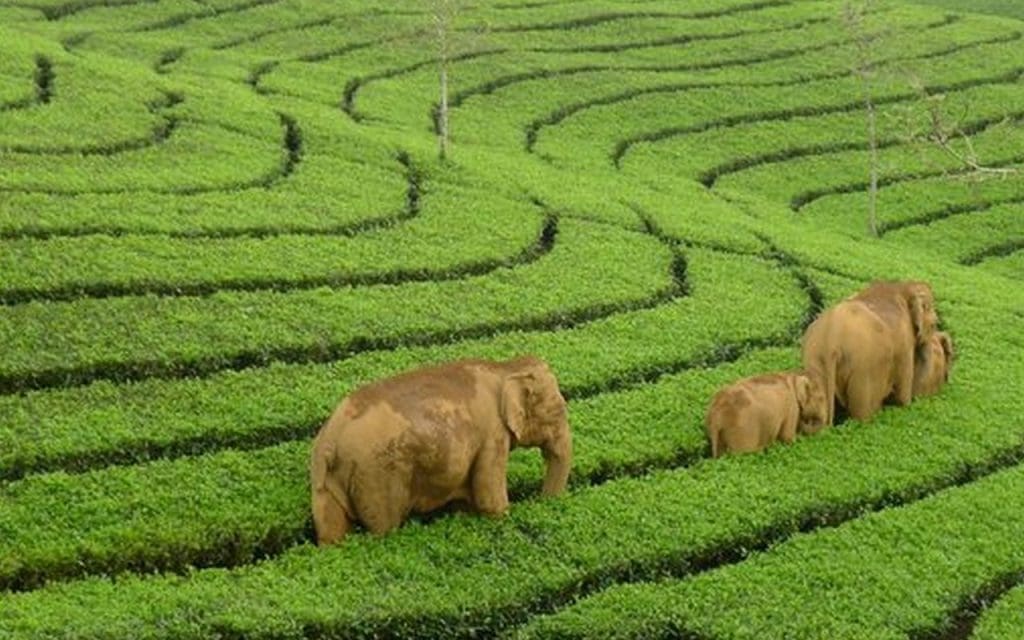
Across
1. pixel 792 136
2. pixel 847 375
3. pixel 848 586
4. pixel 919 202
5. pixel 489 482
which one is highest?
pixel 489 482

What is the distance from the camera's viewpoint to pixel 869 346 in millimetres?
17438

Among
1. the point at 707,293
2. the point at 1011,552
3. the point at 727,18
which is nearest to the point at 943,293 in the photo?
the point at 707,293

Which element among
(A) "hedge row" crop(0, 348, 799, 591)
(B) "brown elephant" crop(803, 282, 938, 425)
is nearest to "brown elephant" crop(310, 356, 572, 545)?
(A) "hedge row" crop(0, 348, 799, 591)

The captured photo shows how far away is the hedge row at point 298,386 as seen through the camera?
14.6 meters

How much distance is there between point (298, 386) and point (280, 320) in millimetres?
2010

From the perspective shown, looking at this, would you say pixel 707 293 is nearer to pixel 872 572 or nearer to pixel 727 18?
pixel 872 572

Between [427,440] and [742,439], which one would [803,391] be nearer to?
[742,439]

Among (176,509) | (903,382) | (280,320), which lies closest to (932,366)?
(903,382)

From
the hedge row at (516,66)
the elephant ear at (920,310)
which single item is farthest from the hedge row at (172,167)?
the elephant ear at (920,310)

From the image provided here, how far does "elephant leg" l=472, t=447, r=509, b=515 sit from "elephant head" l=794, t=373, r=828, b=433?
4.44 metres

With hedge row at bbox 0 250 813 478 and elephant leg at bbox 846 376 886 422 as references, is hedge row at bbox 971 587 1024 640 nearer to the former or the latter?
elephant leg at bbox 846 376 886 422

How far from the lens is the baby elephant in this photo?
16141 mm

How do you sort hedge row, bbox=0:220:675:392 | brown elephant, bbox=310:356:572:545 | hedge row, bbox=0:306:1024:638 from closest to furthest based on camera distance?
hedge row, bbox=0:306:1024:638
brown elephant, bbox=310:356:572:545
hedge row, bbox=0:220:675:392

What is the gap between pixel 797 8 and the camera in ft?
171
